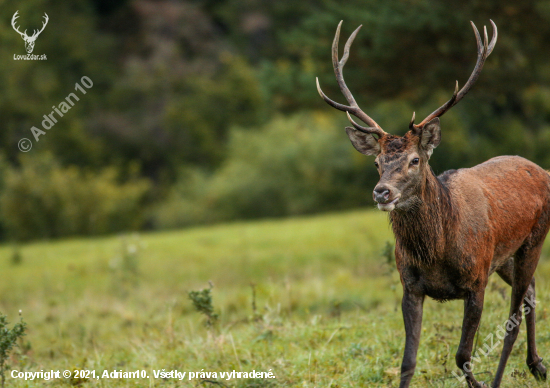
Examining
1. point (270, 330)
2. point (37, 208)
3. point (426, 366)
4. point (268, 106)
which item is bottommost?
point (426, 366)

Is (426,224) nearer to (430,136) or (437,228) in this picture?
(437,228)

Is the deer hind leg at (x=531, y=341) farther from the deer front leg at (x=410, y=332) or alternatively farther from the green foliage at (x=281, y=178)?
the green foliage at (x=281, y=178)

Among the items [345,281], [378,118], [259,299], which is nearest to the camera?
[259,299]

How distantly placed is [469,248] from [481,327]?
5.61ft

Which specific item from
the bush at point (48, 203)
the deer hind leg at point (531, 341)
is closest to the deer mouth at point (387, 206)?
the deer hind leg at point (531, 341)

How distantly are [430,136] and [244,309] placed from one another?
616 centimetres

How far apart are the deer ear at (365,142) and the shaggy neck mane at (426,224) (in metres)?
0.43

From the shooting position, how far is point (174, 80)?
32344 millimetres

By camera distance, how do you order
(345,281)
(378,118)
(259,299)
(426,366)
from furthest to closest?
1. (378,118)
2. (345,281)
3. (259,299)
4. (426,366)

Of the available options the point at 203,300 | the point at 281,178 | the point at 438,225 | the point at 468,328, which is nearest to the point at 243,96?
the point at 281,178

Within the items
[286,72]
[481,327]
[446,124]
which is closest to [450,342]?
[481,327]

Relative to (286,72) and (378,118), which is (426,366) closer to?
(286,72)

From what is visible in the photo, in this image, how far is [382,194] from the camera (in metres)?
4.30

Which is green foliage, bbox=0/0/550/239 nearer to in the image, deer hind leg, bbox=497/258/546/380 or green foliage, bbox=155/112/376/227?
green foliage, bbox=155/112/376/227
